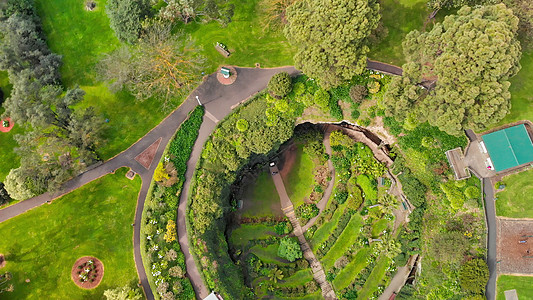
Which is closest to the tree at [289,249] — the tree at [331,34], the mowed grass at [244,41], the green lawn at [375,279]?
the green lawn at [375,279]

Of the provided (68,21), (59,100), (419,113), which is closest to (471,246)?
(419,113)

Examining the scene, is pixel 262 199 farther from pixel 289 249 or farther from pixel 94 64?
pixel 94 64

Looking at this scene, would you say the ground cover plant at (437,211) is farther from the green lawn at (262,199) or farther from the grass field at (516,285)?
the green lawn at (262,199)

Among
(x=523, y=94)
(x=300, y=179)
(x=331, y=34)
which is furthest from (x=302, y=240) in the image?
(x=523, y=94)

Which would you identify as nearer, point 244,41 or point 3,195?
point 3,195

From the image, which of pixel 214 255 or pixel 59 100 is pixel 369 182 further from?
pixel 59 100

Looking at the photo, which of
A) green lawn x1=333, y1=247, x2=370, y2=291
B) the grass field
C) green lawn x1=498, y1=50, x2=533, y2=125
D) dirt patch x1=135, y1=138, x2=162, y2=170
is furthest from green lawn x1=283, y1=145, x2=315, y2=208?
the grass field
